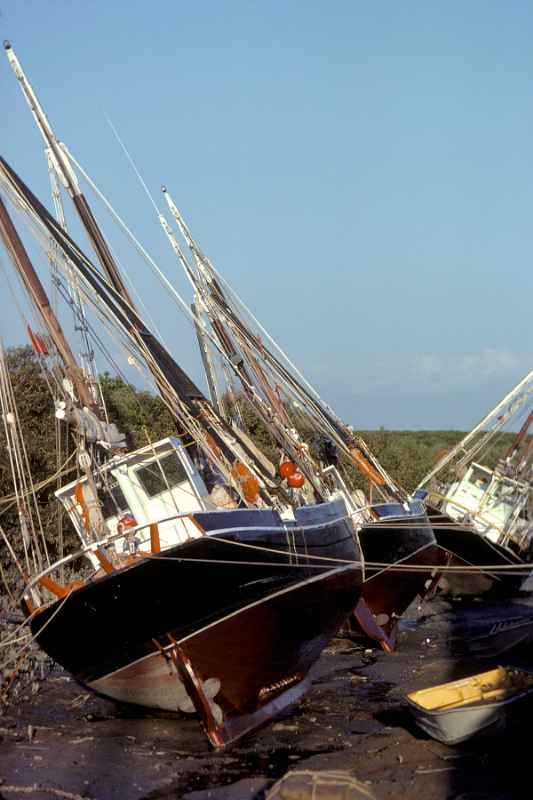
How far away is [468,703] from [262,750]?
310cm

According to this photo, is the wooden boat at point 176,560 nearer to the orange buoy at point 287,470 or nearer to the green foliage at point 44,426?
the orange buoy at point 287,470

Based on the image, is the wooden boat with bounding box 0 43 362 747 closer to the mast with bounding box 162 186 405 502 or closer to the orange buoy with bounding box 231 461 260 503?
the orange buoy with bounding box 231 461 260 503

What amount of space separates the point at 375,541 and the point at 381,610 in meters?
2.38

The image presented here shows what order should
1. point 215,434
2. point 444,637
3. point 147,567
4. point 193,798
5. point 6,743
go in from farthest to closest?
point 444,637, point 215,434, point 6,743, point 147,567, point 193,798

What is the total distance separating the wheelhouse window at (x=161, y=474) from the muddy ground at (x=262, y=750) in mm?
3618

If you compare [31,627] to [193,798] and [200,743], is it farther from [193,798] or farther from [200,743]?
[193,798]

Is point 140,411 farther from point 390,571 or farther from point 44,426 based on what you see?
point 390,571

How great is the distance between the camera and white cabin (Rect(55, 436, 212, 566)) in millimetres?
17594

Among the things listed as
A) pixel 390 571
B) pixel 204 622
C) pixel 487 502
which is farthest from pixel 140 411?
pixel 204 622

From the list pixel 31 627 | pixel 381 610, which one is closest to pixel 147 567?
pixel 31 627

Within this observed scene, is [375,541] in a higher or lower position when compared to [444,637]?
higher

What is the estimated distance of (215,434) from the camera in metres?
18.6

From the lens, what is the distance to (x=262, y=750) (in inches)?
615

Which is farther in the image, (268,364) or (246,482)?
(268,364)
